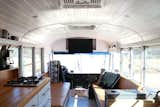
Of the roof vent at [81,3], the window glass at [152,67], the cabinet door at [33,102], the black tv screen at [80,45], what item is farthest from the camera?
the black tv screen at [80,45]

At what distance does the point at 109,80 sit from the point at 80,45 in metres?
2.32

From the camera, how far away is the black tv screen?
7.91 meters

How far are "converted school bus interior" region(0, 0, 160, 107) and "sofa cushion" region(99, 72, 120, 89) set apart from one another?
3 cm

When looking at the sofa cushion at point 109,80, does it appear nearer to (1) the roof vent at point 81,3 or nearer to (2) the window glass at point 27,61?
(2) the window glass at point 27,61

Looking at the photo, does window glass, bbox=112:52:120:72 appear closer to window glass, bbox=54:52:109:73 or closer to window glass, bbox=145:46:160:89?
window glass, bbox=54:52:109:73

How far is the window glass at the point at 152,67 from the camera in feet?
13.5

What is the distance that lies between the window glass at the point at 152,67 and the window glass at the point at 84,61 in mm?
3742

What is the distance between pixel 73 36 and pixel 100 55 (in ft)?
5.03

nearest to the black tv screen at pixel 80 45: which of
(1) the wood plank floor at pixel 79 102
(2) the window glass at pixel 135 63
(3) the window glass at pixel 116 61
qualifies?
(3) the window glass at pixel 116 61

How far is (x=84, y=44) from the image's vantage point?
794 cm

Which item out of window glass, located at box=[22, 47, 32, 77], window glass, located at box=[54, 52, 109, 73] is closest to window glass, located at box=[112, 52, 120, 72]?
window glass, located at box=[54, 52, 109, 73]

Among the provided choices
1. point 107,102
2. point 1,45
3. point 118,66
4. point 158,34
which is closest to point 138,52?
point 158,34

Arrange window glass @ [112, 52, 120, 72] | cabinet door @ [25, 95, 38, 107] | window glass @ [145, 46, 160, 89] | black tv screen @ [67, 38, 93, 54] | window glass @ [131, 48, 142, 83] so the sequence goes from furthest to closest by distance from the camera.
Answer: window glass @ [112, 52, 120, 72] < black tv screen @ [67, 38, 93, 54] < window glass @ [131, 48, 142, 83] < window glass @ [145, 46, 160, 89] < cabinet door @ [25, 95, 38, 107]

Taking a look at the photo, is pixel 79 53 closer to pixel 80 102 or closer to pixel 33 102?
pixel 80 102
